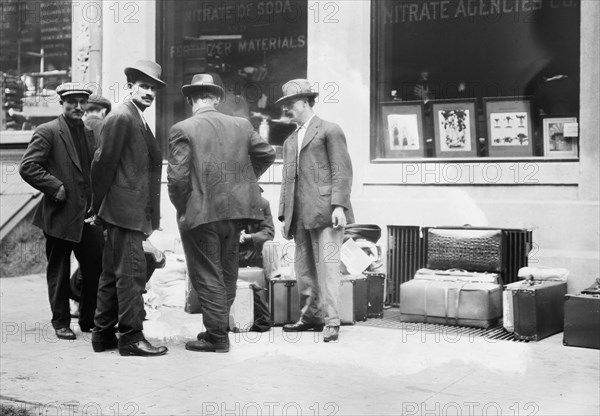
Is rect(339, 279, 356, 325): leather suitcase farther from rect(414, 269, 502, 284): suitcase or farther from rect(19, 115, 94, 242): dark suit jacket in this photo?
rect(19, 115, 94, 242): dark suit jacket

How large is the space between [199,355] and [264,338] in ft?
3.04

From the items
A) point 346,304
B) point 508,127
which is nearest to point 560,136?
point 508,127

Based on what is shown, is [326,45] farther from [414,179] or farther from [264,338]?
[264,338]

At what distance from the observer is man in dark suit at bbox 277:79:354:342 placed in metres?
8.00

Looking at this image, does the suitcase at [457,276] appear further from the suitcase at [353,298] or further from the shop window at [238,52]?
the shop window at [238,52]

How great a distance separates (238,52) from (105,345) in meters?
5.74

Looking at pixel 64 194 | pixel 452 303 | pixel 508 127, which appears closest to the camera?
pixel 64 194

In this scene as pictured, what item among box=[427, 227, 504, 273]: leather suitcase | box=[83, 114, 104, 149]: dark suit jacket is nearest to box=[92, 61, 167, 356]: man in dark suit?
box=[83, 114, 104, 149]: dark suit jacket

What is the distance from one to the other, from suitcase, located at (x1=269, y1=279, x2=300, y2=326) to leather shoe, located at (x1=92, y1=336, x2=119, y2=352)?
1758 mm

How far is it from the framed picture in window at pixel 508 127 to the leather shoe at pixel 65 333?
15.9 ft

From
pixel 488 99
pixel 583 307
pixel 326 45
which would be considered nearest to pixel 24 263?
pixel 326 45

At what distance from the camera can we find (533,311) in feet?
26.1

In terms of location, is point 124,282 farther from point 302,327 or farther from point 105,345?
point 302,327

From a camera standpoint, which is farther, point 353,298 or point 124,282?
point 353,298
